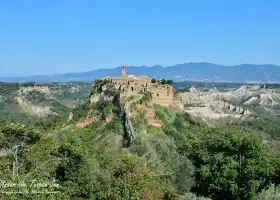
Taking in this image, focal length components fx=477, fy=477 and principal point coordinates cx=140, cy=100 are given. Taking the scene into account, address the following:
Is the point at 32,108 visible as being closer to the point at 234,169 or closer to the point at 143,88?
the point at 143,88

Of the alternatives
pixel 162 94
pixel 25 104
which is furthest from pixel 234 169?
pixel 25 104

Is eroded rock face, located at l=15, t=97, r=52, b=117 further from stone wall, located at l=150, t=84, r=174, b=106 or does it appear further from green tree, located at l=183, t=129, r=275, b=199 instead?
green tree, located at l=183, t=129, r=275, b=199

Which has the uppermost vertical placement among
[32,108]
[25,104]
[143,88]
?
[143,88]

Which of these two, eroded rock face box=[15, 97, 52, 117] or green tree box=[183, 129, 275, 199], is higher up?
green tree box=[183, 129, 275, 199]

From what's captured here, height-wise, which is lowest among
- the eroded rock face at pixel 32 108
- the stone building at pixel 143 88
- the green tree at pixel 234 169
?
the eroded rock face at pixel 32 108

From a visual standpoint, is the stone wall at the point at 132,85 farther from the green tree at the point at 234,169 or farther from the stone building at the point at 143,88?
the green tree at the point at 234,169

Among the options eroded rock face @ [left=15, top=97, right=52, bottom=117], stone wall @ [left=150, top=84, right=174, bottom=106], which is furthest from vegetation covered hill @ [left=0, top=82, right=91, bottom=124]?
stone wall @ [left=150, top=84, right=174, bottom=106]

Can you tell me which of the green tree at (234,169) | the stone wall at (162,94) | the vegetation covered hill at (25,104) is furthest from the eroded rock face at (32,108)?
the green tree at (234,169)

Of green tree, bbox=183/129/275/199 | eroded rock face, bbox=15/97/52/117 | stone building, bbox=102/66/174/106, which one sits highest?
stone building, bbox=102/66/174/106

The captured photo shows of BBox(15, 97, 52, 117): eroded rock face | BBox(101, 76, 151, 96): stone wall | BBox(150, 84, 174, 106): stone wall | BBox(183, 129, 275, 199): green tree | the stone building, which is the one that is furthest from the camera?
BBox(15, 97, 52, 117): eroded rock face

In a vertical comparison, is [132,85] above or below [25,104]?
above

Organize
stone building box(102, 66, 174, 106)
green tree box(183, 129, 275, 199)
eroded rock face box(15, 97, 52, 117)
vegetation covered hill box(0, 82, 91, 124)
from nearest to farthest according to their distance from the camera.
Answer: green tree box(183, 129, 275, 199) → stone building box(102, 66, 174, 106) → vegetation covered hill box(0, 82, 91, 124) → eroded rock face box(15, 97, 52, 117)

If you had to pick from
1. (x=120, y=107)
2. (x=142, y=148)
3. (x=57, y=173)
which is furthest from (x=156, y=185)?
(x=120, y=107)

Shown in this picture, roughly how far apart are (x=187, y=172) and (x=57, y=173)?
486 inches
